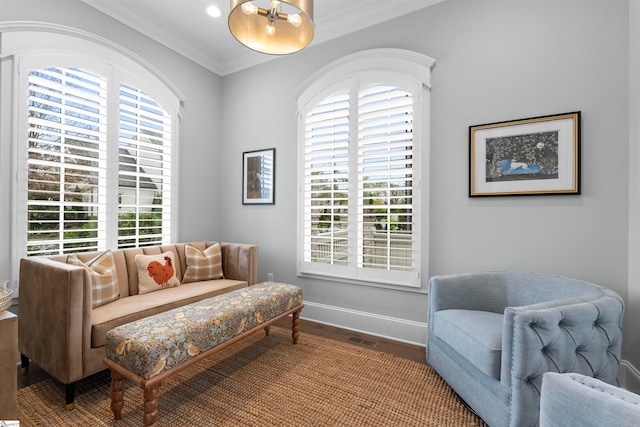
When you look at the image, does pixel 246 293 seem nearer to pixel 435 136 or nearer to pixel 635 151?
pixel 435 136

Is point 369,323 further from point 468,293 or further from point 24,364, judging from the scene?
point 24,364

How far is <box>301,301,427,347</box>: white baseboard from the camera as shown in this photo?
2779 millimetres

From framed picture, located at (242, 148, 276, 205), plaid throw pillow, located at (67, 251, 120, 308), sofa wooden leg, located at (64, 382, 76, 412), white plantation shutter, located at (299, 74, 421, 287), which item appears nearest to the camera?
sofa wooden leg, located at (64, 382, 76, 412)

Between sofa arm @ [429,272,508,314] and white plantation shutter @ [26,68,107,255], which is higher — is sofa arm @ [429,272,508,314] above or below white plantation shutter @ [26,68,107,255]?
below

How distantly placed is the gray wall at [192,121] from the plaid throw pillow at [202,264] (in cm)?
54

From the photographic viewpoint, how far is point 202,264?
3.15 metres

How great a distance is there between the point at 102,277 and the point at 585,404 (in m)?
2.83

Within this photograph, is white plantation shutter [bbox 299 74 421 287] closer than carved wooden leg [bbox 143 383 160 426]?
No

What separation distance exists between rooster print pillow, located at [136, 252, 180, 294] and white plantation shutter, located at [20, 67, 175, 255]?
47 centimetres

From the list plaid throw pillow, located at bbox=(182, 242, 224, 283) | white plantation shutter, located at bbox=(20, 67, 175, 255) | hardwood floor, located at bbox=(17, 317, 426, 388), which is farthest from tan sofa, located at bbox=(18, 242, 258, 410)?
plaid throw pillow, located at bbox=(182, 242, 224, 283)

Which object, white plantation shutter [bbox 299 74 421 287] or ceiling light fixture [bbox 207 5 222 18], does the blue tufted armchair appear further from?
ceiling light fixture [bbox 207 5 222 18]

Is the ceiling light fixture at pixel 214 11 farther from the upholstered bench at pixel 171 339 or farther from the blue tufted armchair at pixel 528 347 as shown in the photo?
the blue tufted armchair at pixel 528 347

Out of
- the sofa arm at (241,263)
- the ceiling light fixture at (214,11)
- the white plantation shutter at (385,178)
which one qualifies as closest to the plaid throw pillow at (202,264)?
the sofa arm at (241,263)

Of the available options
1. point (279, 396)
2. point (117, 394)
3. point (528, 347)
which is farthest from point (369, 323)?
point (117, 394)
